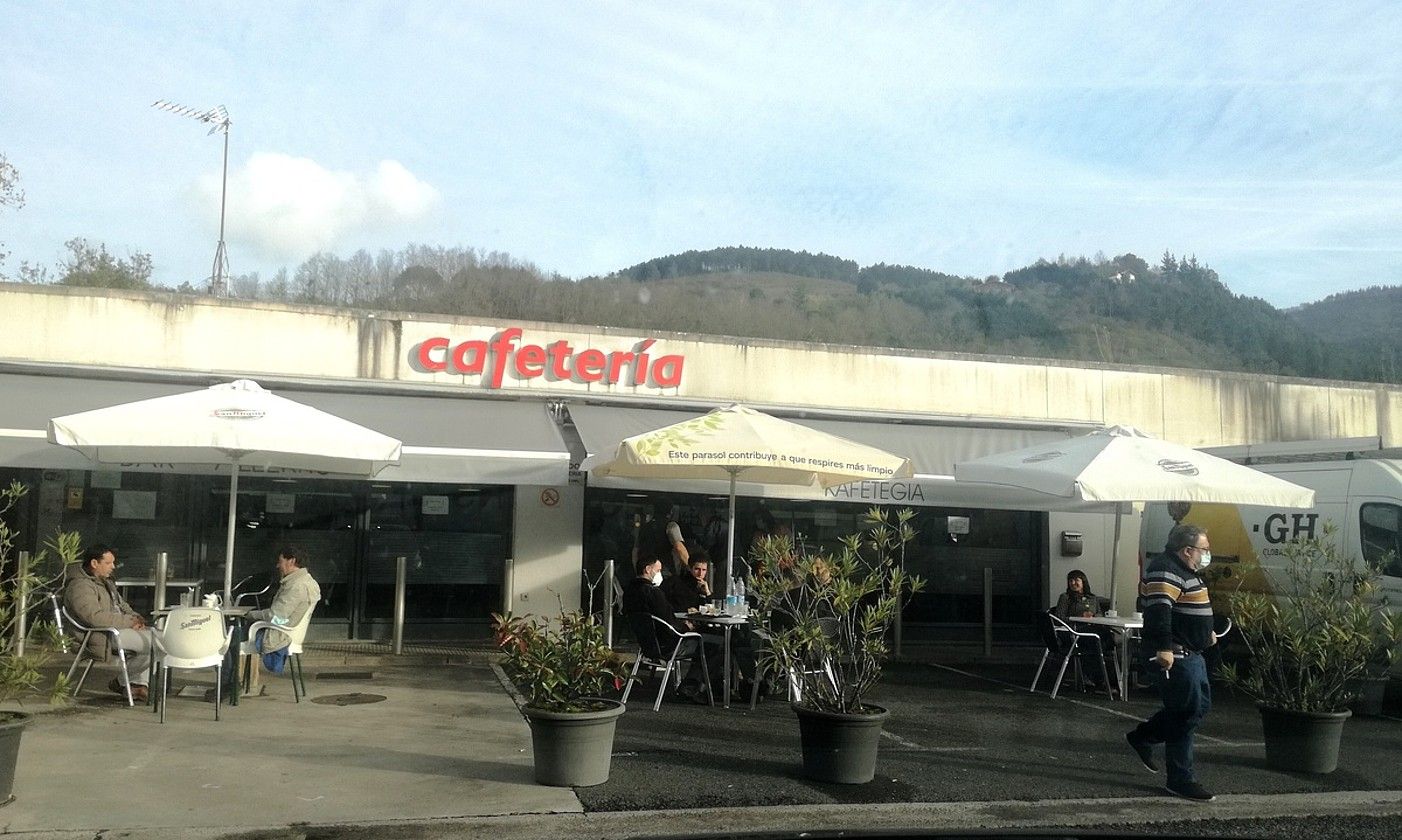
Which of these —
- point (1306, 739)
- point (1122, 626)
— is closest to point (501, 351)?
point (1122, 626)

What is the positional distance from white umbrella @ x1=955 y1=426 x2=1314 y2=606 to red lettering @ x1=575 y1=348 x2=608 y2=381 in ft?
15.7

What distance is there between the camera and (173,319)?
12.5 meters

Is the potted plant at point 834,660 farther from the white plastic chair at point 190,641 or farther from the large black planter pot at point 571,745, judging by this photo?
the white plastic chair at point 190,641

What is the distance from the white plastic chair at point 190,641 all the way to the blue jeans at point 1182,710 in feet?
20.5

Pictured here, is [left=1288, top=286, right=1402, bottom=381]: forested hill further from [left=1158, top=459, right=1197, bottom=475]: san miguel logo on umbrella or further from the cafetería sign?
the cafetería sign

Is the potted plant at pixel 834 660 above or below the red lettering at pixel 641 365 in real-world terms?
below

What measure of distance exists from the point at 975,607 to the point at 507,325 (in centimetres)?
677

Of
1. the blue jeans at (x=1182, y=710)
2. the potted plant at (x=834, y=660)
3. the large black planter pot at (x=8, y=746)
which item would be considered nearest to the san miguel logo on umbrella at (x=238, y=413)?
the large black planter pot at (x=8, y=746)

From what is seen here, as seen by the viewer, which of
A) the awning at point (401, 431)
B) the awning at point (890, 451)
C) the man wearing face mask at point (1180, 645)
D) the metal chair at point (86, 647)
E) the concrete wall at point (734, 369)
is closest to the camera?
the man wearing face mask at point (1180, 645)

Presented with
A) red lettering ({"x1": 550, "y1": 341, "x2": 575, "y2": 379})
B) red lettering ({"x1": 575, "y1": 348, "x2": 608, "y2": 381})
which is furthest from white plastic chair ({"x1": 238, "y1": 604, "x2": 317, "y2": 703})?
red lettering ({"x1": 575, "y1": 348, "x2": 608, "y2": 381})

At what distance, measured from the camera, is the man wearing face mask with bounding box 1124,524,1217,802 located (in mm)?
6887

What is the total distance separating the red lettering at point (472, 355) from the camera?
1330cm

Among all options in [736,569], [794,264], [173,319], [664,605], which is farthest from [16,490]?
[794,264]

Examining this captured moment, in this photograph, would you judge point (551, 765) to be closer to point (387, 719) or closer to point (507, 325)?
point (387, 719)
